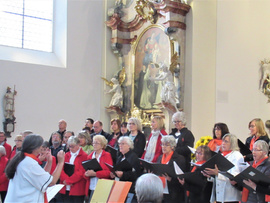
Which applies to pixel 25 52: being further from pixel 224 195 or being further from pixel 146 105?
pixel 224 195

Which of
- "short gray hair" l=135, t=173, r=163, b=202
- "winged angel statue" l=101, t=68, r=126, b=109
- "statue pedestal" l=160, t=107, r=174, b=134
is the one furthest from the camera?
"winged angel statue" l=101, t=68, r=126, b=109

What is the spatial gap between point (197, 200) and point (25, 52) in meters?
9.68

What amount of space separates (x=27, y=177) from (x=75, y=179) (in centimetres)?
263

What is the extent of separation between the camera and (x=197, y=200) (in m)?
6.19

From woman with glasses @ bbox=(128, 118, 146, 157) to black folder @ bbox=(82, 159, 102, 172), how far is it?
1181mm

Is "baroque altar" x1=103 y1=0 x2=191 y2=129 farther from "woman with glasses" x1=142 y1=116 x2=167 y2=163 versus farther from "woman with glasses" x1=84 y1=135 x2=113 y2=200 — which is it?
"woman with glasses" x1=84 y1=135 x2=113 y2=200

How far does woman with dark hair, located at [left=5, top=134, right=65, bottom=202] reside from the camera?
4.21 m

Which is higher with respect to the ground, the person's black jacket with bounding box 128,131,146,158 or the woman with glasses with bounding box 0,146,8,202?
the person's black jacket with bounding box 128,131,146,158

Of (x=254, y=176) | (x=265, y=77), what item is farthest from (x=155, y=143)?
(x=265, y=77)

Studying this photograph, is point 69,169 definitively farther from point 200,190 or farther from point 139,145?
point 200,190

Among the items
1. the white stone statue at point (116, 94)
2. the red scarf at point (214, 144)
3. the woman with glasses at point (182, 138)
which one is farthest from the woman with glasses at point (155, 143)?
the white stone statue at point (116, 94)

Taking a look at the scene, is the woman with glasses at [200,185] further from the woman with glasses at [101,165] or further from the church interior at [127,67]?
the church interior at [127,67]

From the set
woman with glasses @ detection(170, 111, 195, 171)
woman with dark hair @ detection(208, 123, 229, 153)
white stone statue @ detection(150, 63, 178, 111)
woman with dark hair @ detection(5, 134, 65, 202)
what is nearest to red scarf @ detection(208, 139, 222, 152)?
woman with dark hair @ detection(208, 123, 229, 153)

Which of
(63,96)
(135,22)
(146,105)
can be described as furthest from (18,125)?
(135,22)
